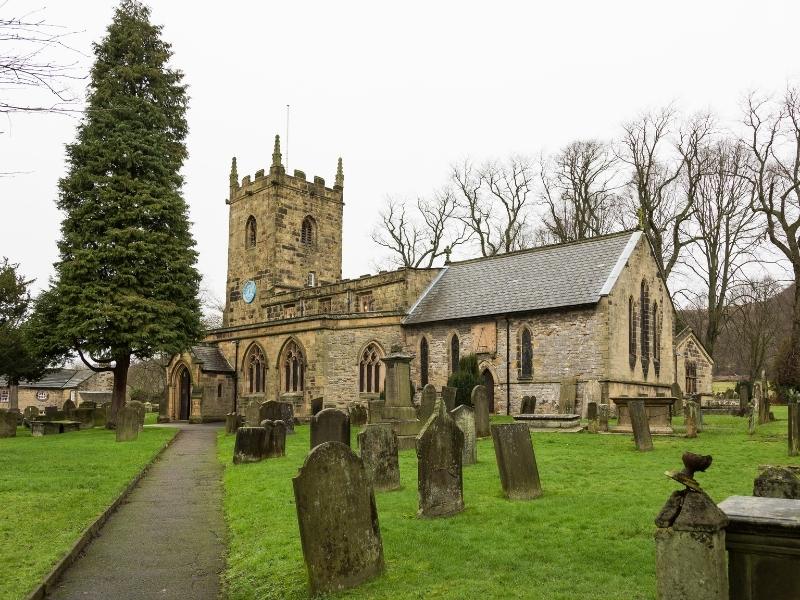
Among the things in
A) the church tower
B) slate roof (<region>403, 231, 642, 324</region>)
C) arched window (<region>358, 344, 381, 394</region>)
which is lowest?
arched window (<region>358, 344, 381, 394</region>)

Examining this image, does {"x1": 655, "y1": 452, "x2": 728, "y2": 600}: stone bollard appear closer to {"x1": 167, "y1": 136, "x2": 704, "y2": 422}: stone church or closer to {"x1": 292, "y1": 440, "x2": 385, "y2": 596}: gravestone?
{"x1": 292, "y1": 440, "x2": 385, "y2": 596}: gravestone

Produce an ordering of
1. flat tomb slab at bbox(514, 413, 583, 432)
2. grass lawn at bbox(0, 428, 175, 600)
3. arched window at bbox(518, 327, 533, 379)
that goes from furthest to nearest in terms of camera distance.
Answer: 1. arched window at bbox(518, 327, 533, 379)
2. flat tomb slab at bbox(514, 413, 583, 432)
3. grass lawn at bbox(0, 428, 175, 600)

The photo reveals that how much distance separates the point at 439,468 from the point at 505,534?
1391 mm

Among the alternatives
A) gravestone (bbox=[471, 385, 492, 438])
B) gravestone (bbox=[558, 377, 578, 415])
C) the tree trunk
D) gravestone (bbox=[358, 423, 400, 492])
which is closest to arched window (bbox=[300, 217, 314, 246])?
the tree trunk

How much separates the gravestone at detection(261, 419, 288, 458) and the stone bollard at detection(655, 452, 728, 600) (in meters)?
12.6

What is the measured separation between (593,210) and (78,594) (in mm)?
40202

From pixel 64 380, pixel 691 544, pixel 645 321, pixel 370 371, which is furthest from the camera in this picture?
pixel 64 380

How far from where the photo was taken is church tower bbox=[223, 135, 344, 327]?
41.4 meters

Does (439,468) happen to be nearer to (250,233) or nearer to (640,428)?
(640,428)

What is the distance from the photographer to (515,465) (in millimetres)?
10023

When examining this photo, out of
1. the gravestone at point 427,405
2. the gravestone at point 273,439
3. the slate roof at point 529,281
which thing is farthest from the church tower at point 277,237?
the gravestone at point 273,439

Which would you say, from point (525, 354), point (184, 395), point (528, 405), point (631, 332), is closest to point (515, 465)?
point (528, 405)

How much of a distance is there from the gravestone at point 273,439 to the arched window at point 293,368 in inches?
635

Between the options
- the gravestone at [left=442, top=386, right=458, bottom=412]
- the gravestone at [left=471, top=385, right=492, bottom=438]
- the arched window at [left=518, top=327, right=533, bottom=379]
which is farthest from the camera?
the arched window at [left=518, top=327, right=533, bottom=379]
